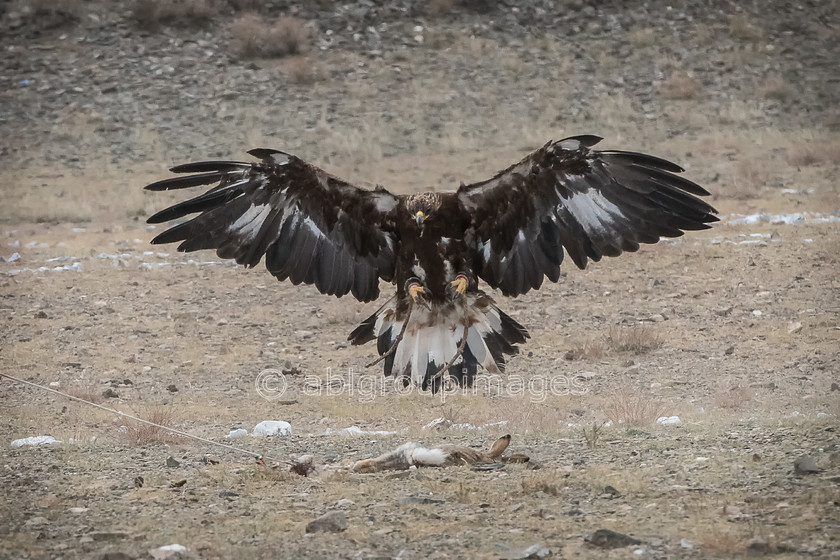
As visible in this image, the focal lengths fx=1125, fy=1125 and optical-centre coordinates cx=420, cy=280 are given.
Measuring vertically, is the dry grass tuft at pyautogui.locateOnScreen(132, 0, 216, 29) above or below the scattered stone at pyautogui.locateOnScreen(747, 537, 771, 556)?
above

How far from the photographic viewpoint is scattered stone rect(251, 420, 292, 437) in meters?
8.75

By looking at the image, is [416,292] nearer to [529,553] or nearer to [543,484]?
[543,484]

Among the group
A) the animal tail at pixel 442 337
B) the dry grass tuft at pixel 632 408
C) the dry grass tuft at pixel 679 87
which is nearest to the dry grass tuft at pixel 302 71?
the dry grass tuft at pixel 679 87

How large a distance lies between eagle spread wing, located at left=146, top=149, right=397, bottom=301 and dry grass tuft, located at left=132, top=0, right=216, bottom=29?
20289mm

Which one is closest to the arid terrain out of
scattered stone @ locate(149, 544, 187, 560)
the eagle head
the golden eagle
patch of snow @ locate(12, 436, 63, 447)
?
scattered stone @ locate(149, 544, 187, 560)

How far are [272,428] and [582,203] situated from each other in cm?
303

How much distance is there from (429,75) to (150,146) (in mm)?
6510

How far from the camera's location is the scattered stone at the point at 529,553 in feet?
16.9

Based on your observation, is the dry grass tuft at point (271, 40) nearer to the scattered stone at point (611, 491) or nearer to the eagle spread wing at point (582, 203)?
the eagle spread wing at point (582, 203)

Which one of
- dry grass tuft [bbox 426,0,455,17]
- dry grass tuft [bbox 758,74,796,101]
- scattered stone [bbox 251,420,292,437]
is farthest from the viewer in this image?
dry grass tuft [bbox 426,0,455,17]

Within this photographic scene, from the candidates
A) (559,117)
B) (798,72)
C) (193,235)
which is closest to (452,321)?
(193,235)

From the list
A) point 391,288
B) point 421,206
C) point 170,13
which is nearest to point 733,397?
point 421,206

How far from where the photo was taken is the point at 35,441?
836 centimetres

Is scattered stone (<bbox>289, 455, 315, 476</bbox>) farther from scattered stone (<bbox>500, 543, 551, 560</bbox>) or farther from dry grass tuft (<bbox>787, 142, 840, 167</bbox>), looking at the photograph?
dry grass tuft (<bbox>787, 142, 840, 167</bbox>)
